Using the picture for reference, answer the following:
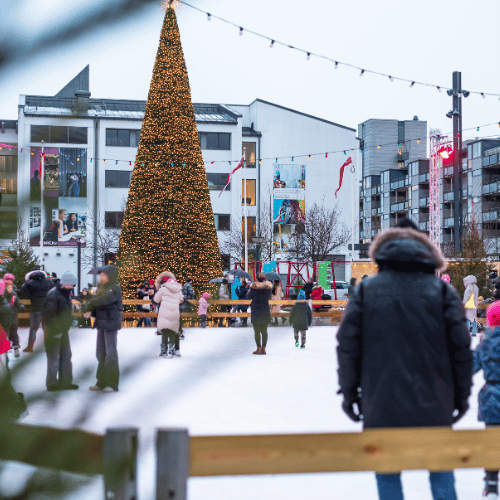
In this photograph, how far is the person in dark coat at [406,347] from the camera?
2.78 m

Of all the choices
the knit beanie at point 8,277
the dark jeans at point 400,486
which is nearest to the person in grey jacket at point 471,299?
the dark jeans at point 400,486

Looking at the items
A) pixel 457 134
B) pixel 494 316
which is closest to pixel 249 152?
pixel 457 134

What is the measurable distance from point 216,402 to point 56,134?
5428 millimetres

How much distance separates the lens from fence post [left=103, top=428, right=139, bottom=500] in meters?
0.90

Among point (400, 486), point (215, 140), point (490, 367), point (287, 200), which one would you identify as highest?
point (215, 140)

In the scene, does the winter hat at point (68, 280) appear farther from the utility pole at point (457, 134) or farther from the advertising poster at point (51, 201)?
the utility pole at point (457, 134)

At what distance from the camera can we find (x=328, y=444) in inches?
81.8

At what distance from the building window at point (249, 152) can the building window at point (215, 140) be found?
150 cm

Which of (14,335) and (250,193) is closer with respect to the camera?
(14,335)

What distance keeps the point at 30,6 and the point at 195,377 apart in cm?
45

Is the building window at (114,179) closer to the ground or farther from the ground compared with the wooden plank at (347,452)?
farther from the ground

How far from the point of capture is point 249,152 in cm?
4194

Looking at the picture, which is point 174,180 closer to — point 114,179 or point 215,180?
point 114,179

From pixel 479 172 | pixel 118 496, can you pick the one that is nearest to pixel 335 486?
pixel 118 496
